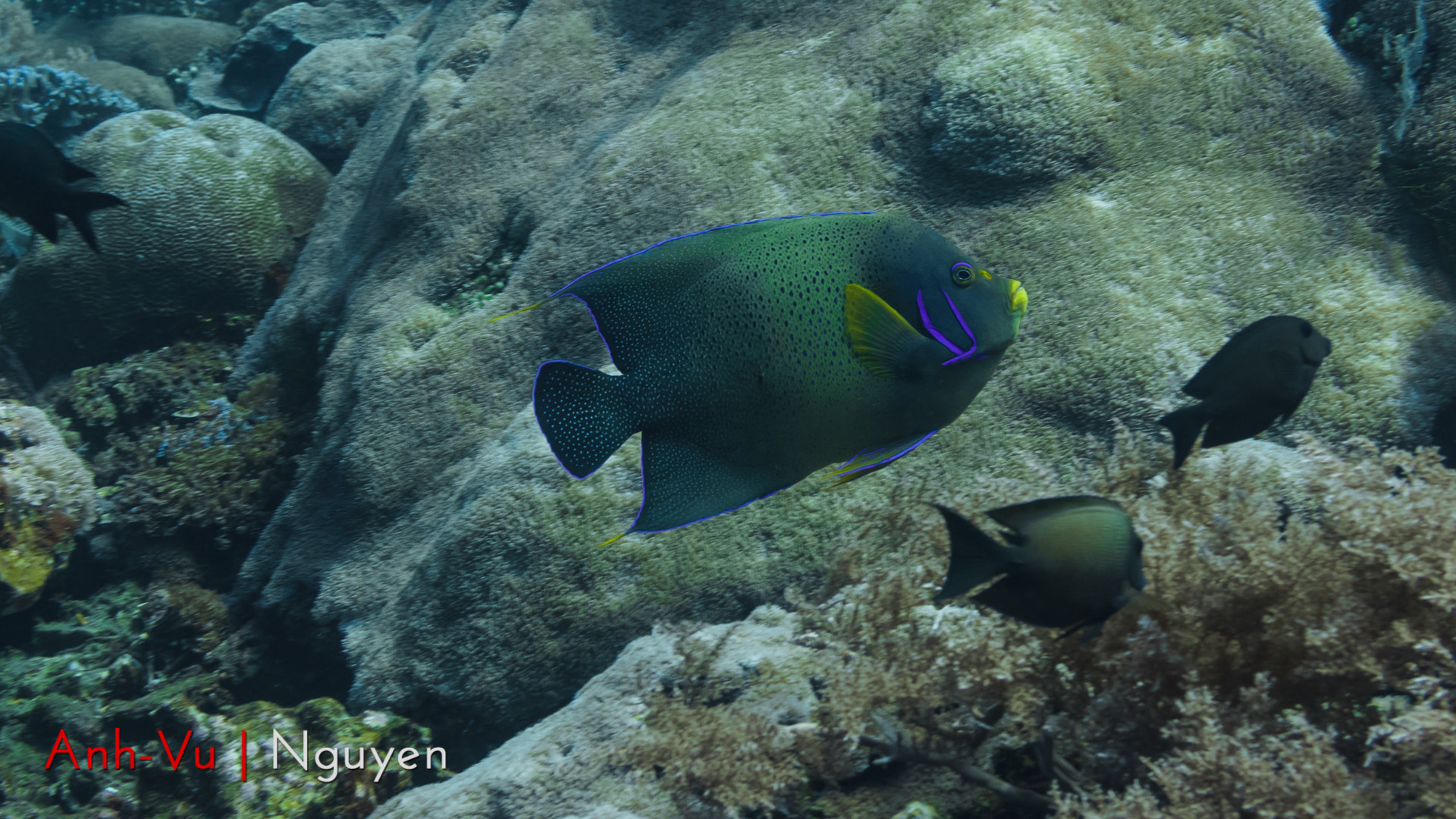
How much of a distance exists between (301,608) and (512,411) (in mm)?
1917

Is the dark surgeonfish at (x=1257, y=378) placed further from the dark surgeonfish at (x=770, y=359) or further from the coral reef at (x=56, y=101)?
the coral reef at (x=56, y=101)

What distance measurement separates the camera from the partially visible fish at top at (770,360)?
53.2 inches

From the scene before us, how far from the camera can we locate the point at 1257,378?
1806 mm

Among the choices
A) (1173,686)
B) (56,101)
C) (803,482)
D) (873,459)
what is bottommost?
(803,482)

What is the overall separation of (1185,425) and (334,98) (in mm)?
9194

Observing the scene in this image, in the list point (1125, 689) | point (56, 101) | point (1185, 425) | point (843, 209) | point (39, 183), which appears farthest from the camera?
point (56, 101)

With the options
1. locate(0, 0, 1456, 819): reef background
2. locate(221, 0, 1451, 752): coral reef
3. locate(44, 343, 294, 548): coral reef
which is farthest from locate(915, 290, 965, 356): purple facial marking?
locate(44, 343, 294, 548): coral reef

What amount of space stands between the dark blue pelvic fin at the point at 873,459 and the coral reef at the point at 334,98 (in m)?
8.56

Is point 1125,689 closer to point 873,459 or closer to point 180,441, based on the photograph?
point 873,459

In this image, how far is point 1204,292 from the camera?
3.27 m

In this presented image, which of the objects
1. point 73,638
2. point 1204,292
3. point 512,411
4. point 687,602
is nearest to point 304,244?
point 73,638

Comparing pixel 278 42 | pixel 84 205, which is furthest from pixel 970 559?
pixel 278 42

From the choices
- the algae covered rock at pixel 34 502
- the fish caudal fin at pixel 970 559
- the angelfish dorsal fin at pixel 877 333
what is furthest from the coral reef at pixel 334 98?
the fish caudal fin at pixel 970 559

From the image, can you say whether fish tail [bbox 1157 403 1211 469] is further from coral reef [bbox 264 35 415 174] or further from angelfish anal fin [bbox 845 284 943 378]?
coral reef [bbox 264 35 415 174]
